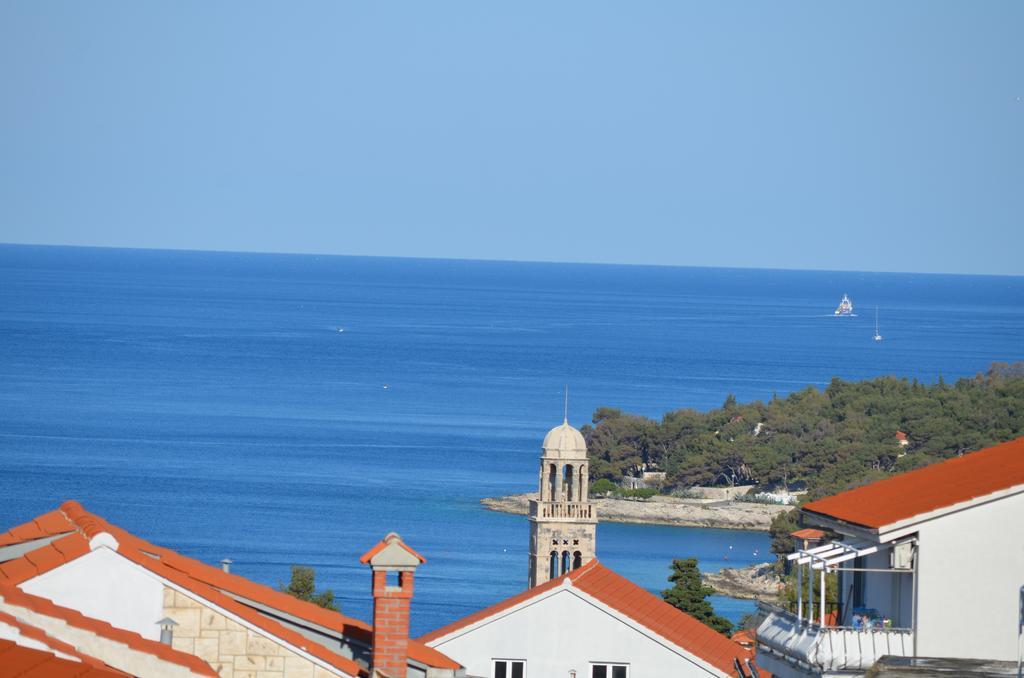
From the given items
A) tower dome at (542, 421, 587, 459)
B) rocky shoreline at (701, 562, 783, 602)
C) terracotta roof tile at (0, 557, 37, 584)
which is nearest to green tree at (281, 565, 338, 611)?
tower dome at (542, 421, 587, 459)

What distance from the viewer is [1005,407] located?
125312 mm

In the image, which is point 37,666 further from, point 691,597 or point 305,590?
point 691,597

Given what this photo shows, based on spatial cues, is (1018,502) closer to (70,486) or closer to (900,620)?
(900,620)

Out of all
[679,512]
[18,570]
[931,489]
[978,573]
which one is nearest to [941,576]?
[978,573]

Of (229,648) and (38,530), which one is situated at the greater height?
(38,530)

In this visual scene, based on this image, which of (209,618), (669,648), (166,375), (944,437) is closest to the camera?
(209,618)

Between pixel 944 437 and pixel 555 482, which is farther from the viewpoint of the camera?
pixel 944 437

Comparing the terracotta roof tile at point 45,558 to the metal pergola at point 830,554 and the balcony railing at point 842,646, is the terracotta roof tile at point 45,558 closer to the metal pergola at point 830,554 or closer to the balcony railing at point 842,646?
the metal pergola at point 830,554

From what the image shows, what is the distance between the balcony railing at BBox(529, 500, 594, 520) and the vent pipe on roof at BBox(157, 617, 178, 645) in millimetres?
37370

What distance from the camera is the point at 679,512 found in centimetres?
11794

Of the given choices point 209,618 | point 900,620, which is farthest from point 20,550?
point 900,620

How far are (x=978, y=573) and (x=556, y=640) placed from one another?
13539mm

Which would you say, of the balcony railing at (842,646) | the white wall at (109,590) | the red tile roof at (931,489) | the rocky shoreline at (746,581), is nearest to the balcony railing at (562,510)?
the red tile roof at (931,489)

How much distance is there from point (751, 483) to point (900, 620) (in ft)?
370
